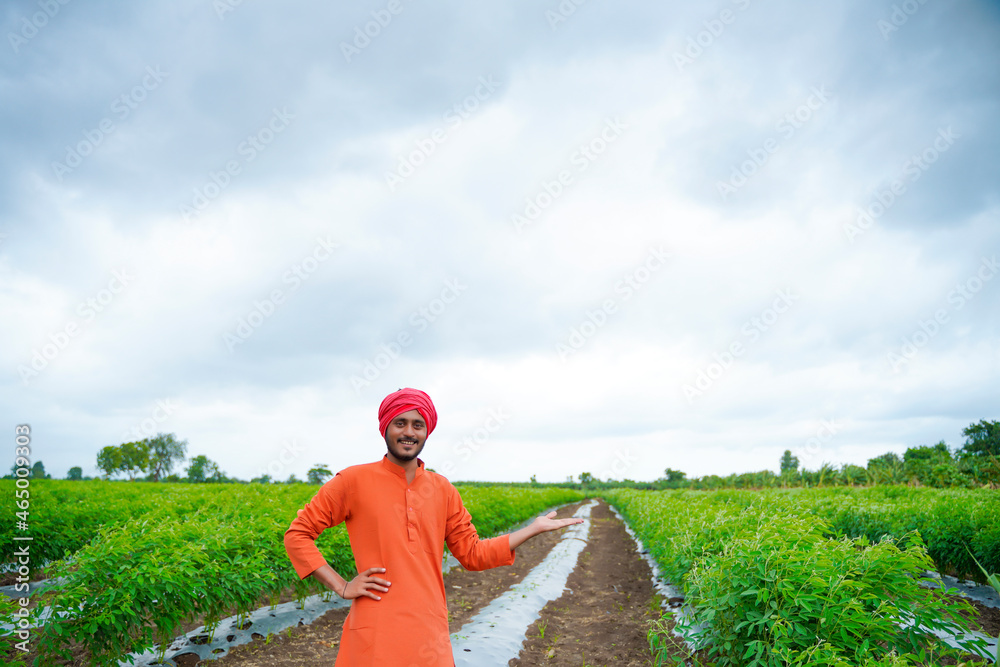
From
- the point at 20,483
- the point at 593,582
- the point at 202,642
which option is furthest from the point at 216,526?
the point at 593,582

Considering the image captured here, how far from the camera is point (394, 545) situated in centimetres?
245

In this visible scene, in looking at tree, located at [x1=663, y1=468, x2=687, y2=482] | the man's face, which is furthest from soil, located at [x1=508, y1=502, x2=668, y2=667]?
tree, located at [x1=663, y1=468, x2=687, y2=482]

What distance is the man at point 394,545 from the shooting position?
91.9 inches

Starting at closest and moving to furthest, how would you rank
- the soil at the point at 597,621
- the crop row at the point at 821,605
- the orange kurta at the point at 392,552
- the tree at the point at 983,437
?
the orange kurta at the point at 392,552
the crop row at the point at 821,605
the soil at the point at 597,621
the tree at the point at 983,437

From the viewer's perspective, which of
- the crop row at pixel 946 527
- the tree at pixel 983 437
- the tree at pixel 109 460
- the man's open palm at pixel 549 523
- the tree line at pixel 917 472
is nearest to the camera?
the man's open palm at pixel 549 523

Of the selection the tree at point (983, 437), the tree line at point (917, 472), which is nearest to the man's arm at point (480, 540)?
the tree line at point (917, 472)

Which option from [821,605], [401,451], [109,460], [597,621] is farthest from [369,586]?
[109,460]

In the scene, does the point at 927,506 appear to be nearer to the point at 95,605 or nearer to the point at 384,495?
the point at 384,495

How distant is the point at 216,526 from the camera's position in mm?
6652

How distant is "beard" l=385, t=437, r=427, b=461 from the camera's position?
249 cm

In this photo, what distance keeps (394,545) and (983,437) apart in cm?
6736

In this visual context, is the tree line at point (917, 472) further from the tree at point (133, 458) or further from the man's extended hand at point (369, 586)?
the tree at point (133, 458)

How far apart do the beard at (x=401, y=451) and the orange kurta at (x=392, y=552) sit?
88 mm

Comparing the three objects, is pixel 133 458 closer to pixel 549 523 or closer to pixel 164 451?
pixel 164 451
